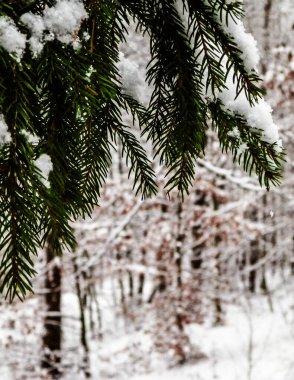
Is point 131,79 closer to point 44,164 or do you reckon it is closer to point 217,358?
point 44,164

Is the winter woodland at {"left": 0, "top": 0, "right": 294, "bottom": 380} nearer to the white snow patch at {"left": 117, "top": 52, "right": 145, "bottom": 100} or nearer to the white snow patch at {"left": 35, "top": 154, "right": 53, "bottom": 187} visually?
the white snow patch at {"left": 117, "top": 52, "right": 145, "bottom": 100}

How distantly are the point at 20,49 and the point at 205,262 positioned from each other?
9.56m

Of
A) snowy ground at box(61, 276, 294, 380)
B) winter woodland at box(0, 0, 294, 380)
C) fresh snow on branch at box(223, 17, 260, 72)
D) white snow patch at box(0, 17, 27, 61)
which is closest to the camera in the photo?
white snow patch at box(0, 17, 27, 61)

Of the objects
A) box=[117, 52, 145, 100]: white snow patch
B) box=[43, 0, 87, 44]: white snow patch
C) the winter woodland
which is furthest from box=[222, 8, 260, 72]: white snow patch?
the winter woodland

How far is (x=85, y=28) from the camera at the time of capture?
0.90 meters

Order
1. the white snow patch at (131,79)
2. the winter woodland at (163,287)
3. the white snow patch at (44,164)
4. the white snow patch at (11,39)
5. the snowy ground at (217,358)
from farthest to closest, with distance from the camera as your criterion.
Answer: the snowy ground at (217,358) → the winter woodland at (163,287) → the white snow patch at (131,79) → the white snow patch at (44,164) → the white snow patch at (11,39)

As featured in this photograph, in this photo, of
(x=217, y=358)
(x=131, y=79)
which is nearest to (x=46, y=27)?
(x=131, y=79)

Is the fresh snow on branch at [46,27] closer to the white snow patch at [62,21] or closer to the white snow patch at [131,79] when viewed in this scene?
the white snow patch at [62,21]

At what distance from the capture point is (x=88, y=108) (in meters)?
0.79

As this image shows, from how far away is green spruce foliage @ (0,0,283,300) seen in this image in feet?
2.56

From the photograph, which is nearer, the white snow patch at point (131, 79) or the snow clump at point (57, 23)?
the snow clump at point (57, 23)

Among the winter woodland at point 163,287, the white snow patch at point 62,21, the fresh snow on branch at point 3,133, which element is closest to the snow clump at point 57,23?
the white snow patch at point 62,21

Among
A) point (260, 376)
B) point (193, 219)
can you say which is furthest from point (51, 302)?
point (260, 376)

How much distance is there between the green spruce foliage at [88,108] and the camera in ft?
2.56
